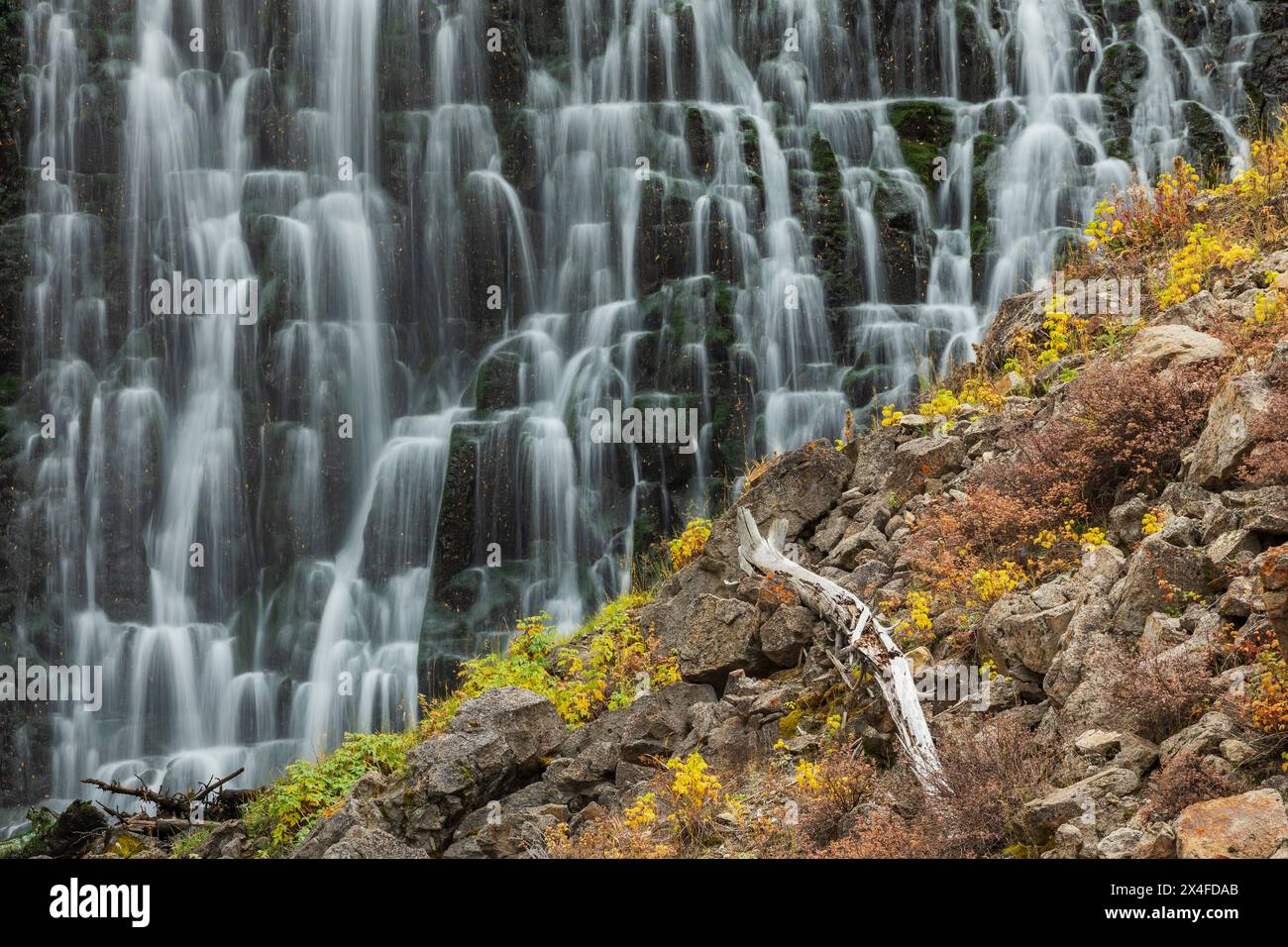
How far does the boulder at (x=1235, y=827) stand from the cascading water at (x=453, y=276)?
12064mm

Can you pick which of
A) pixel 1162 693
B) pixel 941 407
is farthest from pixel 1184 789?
pixel 941 407

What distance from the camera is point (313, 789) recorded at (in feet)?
34.0

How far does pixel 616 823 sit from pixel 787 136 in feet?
51.7

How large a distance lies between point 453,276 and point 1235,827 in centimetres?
1739

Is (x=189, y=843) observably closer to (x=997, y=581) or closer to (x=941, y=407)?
(x=997, y=581)

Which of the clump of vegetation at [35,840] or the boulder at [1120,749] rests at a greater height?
the boulder at [1120,749]

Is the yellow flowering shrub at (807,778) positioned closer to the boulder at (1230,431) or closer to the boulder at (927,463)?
the boulder at (1230,431)

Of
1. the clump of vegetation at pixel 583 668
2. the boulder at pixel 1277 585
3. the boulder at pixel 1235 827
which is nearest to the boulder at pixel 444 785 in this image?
the clump of vegetation at pixel 583 668

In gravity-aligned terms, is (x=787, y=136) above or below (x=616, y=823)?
above

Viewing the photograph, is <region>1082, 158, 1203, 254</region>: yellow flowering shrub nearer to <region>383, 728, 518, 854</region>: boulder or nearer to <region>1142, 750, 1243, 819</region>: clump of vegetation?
<region>383, 728, 518, 854</region>: boulder

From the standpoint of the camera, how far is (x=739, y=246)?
19797mm

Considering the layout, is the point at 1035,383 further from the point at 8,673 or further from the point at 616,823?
the point at 8,673

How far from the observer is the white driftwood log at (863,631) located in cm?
657
